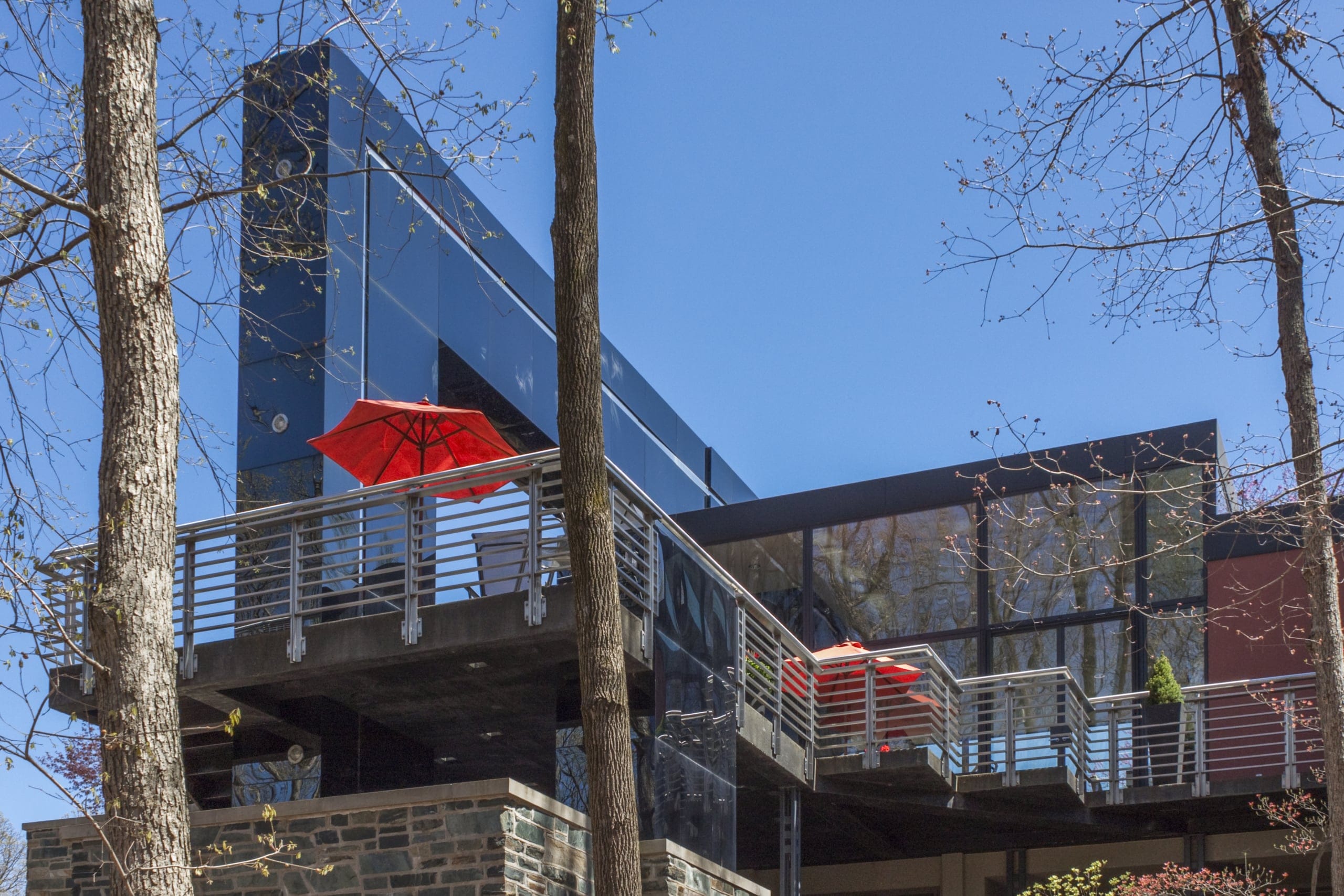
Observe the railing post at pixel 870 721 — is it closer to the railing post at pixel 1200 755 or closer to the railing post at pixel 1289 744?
the railing post at pixel 1200 755

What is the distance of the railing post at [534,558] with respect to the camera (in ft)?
31.8

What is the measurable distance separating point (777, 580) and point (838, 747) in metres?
4.77

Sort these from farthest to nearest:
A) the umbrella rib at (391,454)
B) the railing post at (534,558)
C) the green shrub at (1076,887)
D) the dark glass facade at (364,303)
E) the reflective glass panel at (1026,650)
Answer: the reflective glass panel at (1026,650)
the dark glass facade at (364,303)
the umbrella rib at (391,454)
the green shrub at (1076,887)
the railing post at (534,558)

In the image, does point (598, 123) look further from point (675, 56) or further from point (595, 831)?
point (595, 831)

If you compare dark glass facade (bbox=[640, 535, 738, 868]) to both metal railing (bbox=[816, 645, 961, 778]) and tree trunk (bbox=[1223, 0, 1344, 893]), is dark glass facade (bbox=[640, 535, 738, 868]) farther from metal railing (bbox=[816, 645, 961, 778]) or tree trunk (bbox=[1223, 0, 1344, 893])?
tree trunk (bbox=[1223, 0, 1344, 893])

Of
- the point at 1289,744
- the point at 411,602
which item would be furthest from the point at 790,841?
the point at 1289,744

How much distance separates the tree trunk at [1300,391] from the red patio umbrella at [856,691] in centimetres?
441

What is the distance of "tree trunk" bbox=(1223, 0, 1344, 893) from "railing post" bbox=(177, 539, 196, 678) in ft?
24.7

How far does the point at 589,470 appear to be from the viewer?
8.59 m

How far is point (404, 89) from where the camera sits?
8.05m

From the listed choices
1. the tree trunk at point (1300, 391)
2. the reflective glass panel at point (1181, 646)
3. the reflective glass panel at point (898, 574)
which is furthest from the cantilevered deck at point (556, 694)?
the tree trunk at point (1300, 391)

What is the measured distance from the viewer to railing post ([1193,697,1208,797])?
12.9 meters

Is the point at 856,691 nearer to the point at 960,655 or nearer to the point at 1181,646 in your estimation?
the point at 960,655

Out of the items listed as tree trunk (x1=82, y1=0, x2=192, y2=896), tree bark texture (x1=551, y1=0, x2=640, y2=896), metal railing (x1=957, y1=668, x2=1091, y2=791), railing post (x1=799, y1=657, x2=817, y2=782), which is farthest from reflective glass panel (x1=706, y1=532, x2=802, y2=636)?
tree trunk (x1=82, y1=0, x2=192, y2=896)
